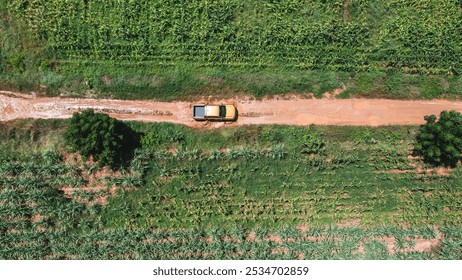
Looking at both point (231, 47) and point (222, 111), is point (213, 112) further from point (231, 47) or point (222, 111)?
point (231, 47)

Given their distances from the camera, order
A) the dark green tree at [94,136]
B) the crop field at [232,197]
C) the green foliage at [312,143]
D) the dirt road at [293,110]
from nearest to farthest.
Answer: the dark green tree at [94,136]
the crop field at [232,197]
the green foliage at [312,143]
the dirt road at [293,110]

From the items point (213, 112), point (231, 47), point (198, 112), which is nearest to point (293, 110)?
point (213, 112)

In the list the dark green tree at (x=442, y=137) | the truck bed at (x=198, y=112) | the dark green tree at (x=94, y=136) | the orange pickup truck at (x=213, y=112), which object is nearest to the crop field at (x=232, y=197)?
the orange pickup truck at (x=213, y=112)

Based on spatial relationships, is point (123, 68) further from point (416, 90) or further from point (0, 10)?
point (416, 90)

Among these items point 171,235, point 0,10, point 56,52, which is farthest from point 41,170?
point 0,10

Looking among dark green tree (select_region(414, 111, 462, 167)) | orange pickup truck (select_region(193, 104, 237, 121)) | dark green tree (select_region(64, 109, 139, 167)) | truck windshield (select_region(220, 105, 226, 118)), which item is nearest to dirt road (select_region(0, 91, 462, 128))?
orange pickup truck (select_region(193, 104, 237, 121))

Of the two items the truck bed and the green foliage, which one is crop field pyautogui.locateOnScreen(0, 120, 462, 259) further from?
the truck bed

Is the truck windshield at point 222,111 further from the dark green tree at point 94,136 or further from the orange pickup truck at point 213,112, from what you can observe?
the dark green tree at point 94,136

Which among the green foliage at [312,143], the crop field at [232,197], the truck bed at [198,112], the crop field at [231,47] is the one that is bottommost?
the crop field at [232,197]
